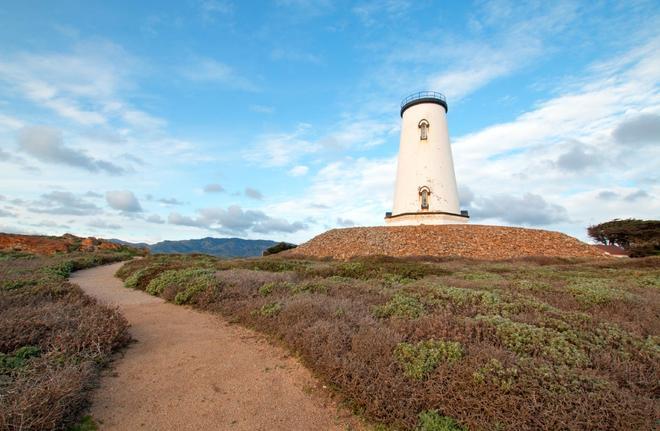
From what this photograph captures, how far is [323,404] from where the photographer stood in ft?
15.4

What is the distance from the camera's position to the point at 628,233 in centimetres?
3491

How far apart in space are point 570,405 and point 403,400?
175 centimetres

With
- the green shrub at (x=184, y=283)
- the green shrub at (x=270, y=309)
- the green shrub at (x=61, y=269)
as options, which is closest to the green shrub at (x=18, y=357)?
the green shrub at (x=270, y=309)

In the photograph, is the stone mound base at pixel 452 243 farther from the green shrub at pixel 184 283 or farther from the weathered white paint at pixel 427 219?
the green shrub at pixel 184 283

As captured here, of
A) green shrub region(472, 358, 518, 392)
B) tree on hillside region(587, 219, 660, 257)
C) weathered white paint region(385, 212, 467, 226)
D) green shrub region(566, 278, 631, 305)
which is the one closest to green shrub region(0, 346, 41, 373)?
green shrub region(472, 358, 518, 392)

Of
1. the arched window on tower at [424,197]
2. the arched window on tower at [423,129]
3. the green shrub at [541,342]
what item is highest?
the arched window on tower at [423,129]

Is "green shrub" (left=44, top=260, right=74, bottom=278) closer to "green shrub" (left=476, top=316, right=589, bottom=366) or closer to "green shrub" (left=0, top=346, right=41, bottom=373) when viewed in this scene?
"green shrub" (left=0, top=346, right=41, bottom=373)

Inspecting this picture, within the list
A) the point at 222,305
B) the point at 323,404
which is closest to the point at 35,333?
the point at 222,305

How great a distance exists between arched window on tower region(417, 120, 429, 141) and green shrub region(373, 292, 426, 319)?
2842cm

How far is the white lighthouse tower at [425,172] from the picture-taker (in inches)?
1291

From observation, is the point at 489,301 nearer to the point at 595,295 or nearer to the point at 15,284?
the point at 595,295

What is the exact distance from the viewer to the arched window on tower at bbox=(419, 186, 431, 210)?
32.7m

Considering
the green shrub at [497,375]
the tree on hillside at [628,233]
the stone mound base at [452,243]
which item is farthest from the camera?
the tree on hillside at [628,233]

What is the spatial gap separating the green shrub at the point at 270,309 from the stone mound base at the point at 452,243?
1817cm
